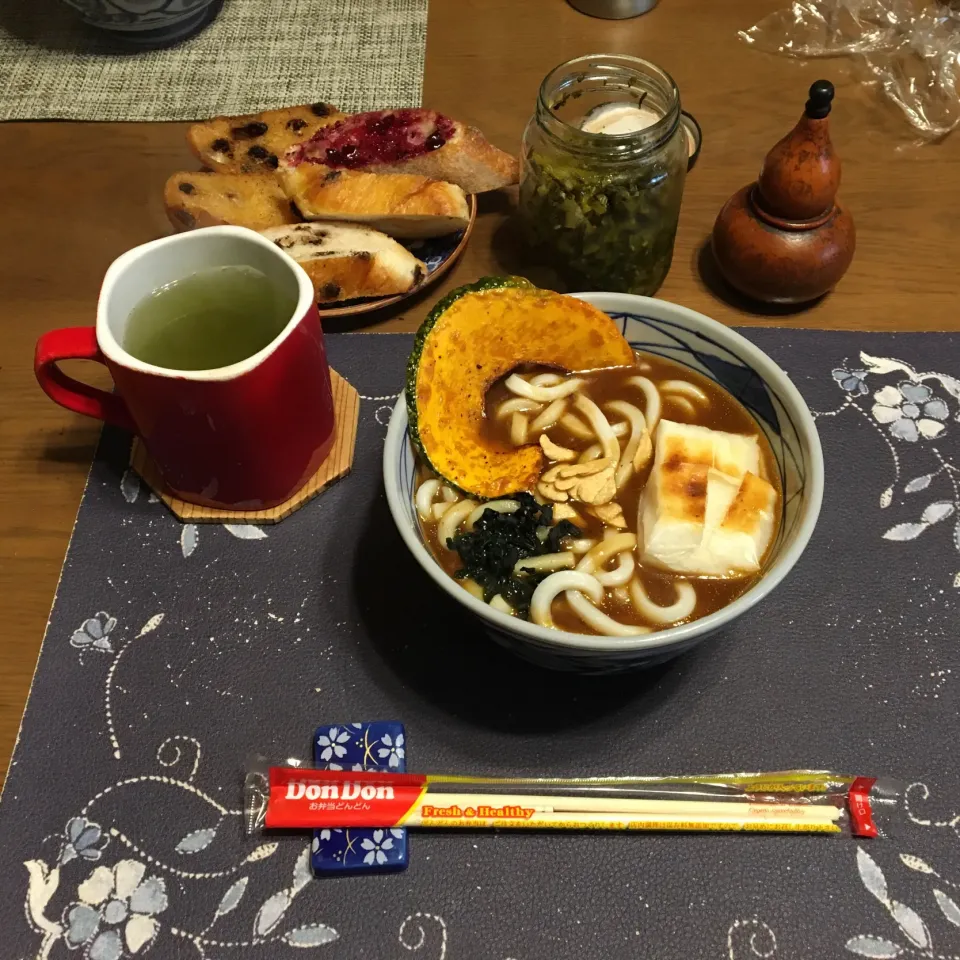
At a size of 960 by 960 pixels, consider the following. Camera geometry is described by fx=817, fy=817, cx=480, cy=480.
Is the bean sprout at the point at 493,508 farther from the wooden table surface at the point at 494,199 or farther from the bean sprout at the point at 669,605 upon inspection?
the wooden table surface at the point at 494,199

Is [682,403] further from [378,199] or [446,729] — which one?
[378,199]

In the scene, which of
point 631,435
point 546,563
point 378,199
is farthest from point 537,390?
point 378,199

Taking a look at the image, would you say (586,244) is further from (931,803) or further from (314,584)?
(931,803)

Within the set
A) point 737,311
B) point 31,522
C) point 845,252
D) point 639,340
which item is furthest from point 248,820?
point 845,252

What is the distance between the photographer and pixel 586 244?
1264 mm

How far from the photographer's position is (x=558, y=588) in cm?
90

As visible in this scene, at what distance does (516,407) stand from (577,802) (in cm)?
48

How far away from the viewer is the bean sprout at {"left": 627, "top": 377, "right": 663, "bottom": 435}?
1034 millimetres

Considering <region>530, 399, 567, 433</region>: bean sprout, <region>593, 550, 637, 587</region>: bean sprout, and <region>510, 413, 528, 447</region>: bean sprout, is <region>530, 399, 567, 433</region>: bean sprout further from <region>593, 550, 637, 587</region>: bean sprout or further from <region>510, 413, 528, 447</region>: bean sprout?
<region>593, 550, 637, 587</region>: bean sprout

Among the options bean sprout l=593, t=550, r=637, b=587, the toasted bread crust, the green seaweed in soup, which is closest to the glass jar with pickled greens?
the green seaweed in soup

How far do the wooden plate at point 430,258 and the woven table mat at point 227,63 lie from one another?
18.3 inches

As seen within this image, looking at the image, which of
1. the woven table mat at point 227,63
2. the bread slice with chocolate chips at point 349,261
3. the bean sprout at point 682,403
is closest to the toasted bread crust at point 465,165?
the bread slice with chocolate chips at point 349,261

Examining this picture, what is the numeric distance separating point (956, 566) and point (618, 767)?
530 mm

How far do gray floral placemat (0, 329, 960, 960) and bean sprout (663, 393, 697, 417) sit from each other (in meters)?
0.25
